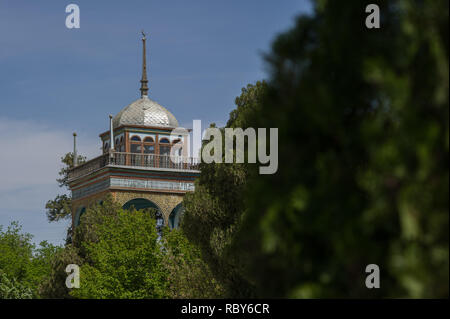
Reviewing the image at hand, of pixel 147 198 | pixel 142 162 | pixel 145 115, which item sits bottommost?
pixel 147 198

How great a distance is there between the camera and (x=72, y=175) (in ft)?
139

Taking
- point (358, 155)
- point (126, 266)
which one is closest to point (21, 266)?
point (126, 266)

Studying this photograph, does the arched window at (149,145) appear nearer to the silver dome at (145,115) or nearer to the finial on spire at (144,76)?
the silver dome at (145,115)

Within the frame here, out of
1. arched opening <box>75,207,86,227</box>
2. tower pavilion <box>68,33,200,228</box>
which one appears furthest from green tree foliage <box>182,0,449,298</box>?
arched opening <box>75,207,86,227</box>

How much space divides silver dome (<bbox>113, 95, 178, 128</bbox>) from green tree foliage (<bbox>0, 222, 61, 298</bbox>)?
8.89 meters

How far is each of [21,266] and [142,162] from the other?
12793 mm

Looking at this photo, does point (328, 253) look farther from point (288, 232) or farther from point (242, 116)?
point (242, 116)

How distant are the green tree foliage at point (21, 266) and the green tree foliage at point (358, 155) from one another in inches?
1499

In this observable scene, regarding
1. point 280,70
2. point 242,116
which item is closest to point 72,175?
point 242,116

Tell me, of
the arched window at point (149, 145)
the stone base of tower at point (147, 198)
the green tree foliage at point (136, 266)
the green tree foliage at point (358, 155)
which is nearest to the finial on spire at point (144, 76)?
the arched window at point (149, 145)

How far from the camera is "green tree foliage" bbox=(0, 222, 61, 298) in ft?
140

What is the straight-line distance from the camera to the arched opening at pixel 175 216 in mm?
39438

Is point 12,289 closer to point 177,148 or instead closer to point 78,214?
point 78,214

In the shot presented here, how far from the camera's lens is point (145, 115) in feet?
132
